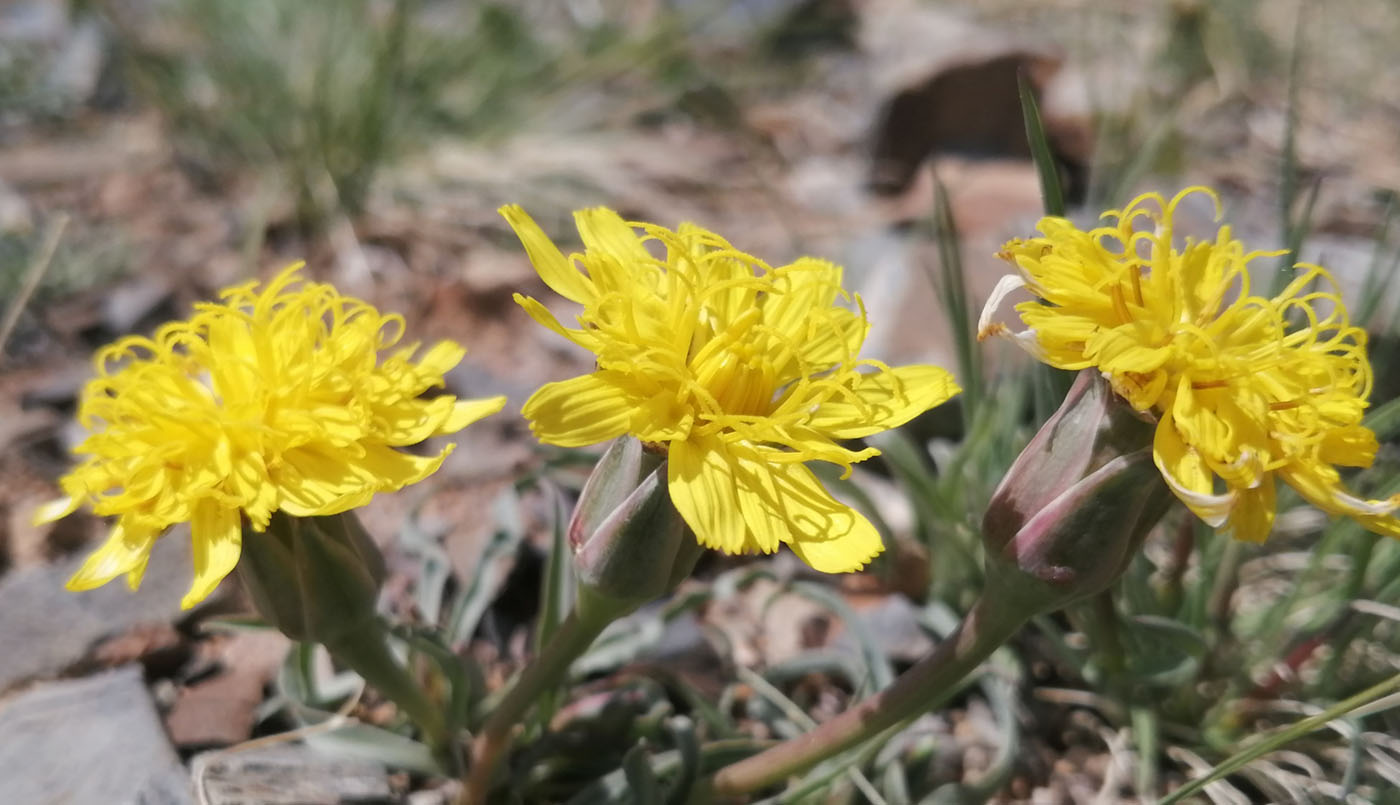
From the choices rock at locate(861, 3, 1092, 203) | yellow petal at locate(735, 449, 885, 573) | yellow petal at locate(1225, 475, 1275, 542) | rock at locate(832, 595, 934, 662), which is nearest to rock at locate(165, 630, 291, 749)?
yellow petal at locate(735, 449, 885, 573)

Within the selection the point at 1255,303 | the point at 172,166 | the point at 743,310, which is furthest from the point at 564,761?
the point at 172,166

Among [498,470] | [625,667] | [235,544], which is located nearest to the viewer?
[235,544]

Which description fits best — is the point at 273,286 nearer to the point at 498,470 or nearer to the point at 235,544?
the point at 235,544

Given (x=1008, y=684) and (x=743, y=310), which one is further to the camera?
(x=1008, y=684)

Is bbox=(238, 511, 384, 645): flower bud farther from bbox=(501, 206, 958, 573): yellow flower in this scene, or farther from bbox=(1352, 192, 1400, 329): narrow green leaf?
bbox=(1352, 192, 1400, 329): narrow green leaf

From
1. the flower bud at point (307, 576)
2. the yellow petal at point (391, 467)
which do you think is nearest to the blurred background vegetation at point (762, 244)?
the flower bud at point (307, 576)

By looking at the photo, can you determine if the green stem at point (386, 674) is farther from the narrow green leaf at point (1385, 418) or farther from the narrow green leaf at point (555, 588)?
the narrow green leaf at point (1385, 418)
